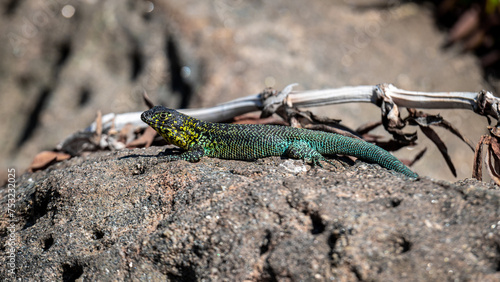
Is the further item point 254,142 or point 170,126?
point 170,126

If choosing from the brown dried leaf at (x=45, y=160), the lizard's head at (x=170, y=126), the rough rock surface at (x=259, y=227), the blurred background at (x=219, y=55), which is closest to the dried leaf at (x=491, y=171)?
the rough rock surface at (x=259, y=227)

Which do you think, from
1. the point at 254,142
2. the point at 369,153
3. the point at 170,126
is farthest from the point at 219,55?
the point at 369,153

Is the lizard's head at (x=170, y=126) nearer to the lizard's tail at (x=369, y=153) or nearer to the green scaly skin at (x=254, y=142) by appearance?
the green scaly skin at (x=254, y=142)

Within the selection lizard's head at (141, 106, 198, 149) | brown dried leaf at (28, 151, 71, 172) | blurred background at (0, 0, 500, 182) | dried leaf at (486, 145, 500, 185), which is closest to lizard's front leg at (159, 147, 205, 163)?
lizard's head at (141, 106, 198, 149)

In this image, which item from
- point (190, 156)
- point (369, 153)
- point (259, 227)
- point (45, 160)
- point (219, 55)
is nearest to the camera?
point (259, 227)

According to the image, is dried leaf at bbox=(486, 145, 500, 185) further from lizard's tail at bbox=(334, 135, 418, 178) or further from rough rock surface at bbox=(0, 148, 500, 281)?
lizard's tail at bbox=(334, 135, 418, 178)

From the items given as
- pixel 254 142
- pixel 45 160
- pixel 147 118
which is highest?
pixel 254 142

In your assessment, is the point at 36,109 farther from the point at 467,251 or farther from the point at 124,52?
the point at 467,251

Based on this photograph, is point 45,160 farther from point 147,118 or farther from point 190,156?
point 190,156
